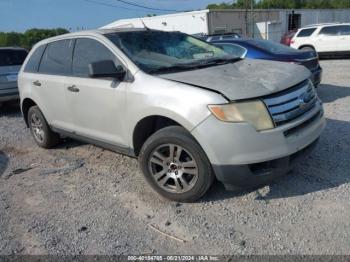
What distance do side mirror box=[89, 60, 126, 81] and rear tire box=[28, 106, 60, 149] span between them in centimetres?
215

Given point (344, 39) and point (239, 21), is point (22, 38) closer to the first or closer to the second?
point (239, 21)

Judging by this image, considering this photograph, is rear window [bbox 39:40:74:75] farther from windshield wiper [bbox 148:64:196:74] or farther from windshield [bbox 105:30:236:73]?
windshield wiper [bbox 148:64:196:74]

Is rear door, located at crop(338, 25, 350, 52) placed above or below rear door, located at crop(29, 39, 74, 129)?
below

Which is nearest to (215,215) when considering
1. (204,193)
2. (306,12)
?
(204,193)

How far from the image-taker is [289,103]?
3.56 meters

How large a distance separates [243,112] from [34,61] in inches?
153

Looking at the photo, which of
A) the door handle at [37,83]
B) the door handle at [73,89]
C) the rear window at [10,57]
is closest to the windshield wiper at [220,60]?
the door handle at [73,89]

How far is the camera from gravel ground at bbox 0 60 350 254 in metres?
3.19

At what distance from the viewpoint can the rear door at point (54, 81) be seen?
5031 mm

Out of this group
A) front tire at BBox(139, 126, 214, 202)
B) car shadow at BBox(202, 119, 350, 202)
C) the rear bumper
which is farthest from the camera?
the rear bumper

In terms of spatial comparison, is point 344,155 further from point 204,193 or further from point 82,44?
point 82,44

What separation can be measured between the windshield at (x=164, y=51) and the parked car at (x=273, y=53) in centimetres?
340

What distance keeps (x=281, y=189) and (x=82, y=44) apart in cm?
299

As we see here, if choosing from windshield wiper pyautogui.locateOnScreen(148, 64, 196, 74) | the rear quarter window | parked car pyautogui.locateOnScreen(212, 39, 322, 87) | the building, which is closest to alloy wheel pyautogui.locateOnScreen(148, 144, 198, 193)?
windshield wiper pyautogui.locateOnScreen(148, 64, 196, 74)
